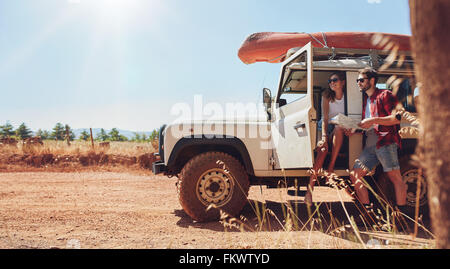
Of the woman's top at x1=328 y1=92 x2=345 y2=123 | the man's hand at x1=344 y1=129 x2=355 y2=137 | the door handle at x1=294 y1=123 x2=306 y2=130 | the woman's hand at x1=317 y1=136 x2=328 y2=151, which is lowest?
the woman's hand at x1=317 y1=136 x2=328 y2=151

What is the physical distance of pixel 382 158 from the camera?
3.37 meters

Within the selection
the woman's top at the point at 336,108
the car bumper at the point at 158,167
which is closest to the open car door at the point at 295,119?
the woman's top at the point at 336,108

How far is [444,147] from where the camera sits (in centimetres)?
101

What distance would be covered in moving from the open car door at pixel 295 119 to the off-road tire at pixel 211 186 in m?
0.63

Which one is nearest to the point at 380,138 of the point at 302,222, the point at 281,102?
the point at 281,102

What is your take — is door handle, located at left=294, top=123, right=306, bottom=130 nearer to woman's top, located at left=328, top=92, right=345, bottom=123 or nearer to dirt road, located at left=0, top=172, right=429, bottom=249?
woman's top, located at left=328, top=92, right=345, bottom=123

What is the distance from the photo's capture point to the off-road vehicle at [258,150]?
12.3 feet

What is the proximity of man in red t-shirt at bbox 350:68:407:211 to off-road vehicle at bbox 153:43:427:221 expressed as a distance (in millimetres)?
305

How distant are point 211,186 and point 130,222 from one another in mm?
1285

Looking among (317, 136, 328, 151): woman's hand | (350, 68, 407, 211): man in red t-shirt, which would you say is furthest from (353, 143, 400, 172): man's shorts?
(317, 136, 328, 151): woman's hand

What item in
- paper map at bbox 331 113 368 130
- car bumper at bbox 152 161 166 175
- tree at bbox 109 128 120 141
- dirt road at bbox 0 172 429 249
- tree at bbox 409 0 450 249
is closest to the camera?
tree at bbox 409 0 450 249

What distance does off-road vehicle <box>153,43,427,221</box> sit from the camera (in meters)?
3.75
